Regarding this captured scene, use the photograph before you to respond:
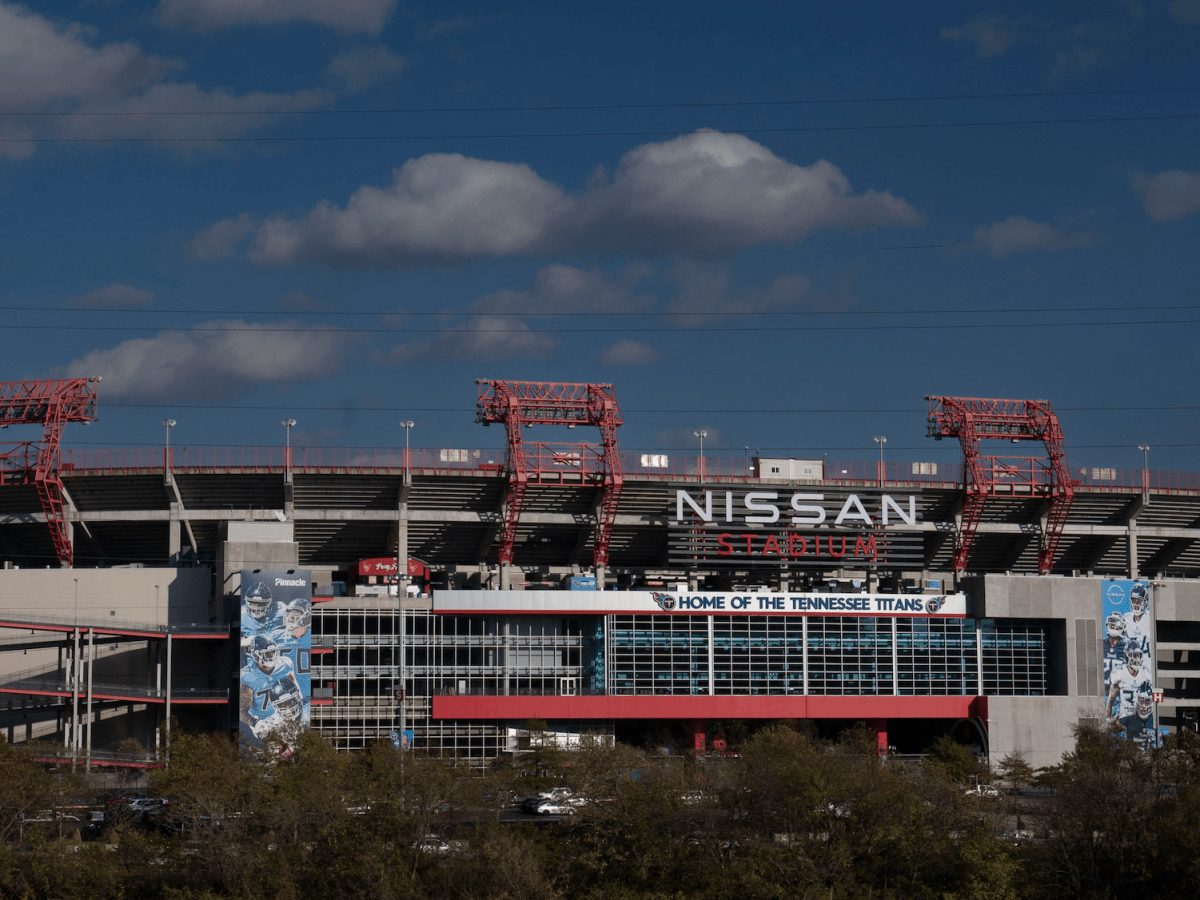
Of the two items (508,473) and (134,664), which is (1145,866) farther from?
(134,664)

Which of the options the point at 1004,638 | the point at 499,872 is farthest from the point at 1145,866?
the point at 1004,638

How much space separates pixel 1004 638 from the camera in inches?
4943

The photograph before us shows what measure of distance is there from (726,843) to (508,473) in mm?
56562

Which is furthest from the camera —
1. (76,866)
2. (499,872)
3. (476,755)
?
(476,755)

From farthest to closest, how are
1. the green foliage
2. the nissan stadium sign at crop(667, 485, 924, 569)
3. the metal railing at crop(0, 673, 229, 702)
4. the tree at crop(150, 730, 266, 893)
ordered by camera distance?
the nissan stadium sign at crop(667, 485, 924, 569) < the metal railing at crop(0, 673, 229, 702) < the green foliage < the tree at crop(150, 730, 266, 893)

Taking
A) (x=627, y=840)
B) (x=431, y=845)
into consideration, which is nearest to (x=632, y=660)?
(x=431, y=845)

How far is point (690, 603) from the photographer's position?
12169cm

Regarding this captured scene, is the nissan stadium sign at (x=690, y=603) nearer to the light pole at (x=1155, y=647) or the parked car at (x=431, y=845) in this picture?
the light pole at (x=1155, y=647)

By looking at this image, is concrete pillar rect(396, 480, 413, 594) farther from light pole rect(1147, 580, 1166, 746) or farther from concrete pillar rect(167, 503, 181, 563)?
light pole rect(1147, 580, 1166, 746)

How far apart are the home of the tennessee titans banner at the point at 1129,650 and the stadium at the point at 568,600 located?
18cm

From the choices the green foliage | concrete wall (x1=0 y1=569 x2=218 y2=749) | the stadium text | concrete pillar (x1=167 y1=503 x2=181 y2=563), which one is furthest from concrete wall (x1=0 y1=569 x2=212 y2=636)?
the green foliage

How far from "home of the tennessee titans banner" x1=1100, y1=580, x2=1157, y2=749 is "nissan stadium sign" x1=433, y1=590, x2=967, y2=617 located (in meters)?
11.8

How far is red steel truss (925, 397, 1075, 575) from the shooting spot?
131962 millimetres

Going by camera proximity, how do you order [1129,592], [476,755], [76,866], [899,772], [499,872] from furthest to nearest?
[1129,592] → [476,755] → [899,772] → [76,866] → [499,872]
